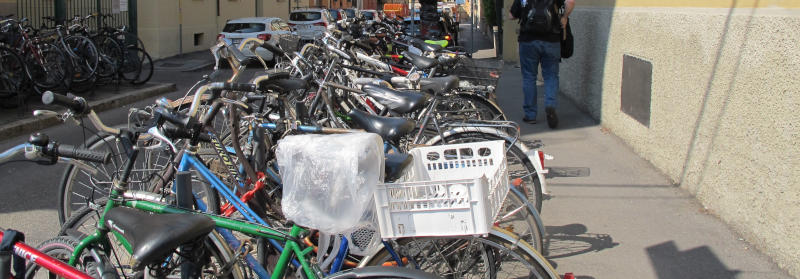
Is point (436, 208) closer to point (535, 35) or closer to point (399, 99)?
point (399, 99)

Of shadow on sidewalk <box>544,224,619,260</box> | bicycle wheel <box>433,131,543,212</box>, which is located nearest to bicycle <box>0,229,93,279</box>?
bicycle wheel <box>433,131,543,212</box>

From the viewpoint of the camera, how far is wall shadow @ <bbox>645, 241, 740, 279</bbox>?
13.1 feet

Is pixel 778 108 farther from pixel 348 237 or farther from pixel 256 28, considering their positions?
pixel 256 28

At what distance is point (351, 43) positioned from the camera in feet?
23.8

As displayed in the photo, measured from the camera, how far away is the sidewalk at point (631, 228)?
13.4ft

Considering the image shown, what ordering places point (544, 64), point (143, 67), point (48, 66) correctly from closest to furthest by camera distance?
1. point (544, 64)
2. point (48, 66)
3. point (143, 67)

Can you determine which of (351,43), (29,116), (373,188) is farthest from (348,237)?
(29,116)

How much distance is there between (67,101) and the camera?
2910 millimetres

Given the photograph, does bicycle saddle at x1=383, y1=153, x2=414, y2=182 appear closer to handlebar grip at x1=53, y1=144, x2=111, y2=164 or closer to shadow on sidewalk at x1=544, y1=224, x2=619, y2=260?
handlebar grip at x1=53, y1=144, x2=111, y2=164

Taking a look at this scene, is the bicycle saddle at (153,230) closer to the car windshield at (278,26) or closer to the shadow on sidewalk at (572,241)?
the shadow on sidewalk at (572,241)

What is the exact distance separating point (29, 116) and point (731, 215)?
24.3 feet

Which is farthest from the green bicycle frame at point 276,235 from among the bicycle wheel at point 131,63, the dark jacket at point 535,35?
the bicycle wheel at point 131,63

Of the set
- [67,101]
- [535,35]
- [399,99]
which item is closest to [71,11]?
[535,35]

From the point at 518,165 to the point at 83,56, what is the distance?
8.00 meters
